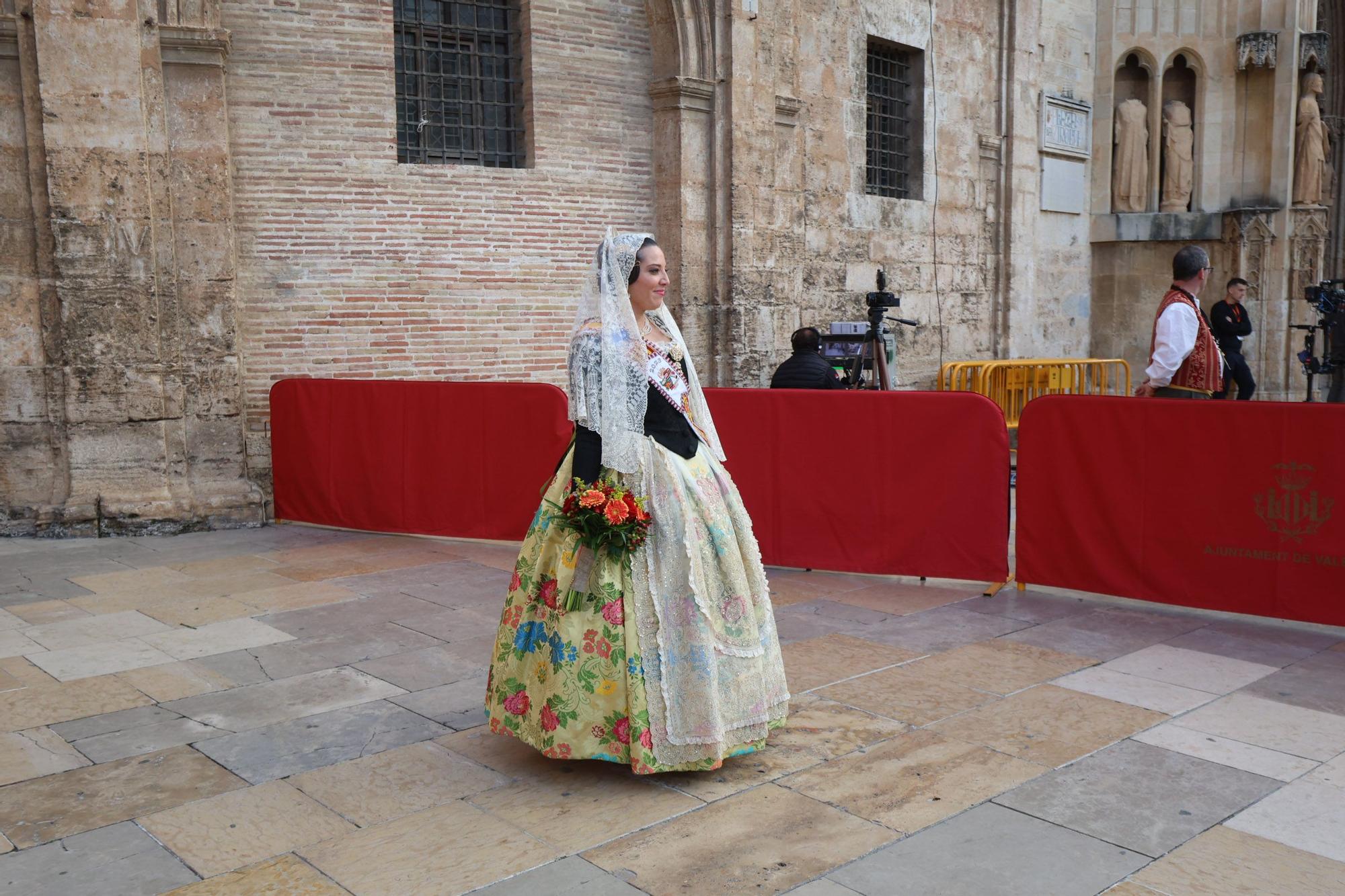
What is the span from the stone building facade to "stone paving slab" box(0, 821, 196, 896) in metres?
5.64

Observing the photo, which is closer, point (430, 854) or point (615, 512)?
point (430, 854)

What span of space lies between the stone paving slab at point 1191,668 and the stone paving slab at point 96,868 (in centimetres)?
383

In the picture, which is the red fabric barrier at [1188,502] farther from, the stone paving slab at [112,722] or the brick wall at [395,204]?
the brick wall at [395,204]

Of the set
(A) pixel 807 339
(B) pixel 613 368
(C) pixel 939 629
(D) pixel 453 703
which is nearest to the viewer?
(B) pixel 613 368

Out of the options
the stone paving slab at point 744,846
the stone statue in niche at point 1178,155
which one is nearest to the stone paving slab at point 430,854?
the stone paving slab at point 744,846

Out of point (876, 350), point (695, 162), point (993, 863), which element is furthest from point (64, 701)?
point (695, 162)

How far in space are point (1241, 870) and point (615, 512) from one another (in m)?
2.06

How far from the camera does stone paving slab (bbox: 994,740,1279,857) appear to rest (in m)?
3.48

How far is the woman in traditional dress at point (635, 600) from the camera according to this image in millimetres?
3789

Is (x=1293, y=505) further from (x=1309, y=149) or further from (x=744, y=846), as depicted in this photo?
(x=1309, y=149)

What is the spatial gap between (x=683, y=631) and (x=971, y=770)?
110cm

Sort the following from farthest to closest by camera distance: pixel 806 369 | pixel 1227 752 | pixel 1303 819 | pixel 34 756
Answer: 1. pixel 806 369
2. pixel 34 756
3. pixel 1227 752
4. pixel 1303 819

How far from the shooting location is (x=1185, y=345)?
663 centimetres

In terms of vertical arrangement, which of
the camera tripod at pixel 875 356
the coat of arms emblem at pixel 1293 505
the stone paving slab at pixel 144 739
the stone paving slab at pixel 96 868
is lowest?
the stone paving slab at pixel 144 739
